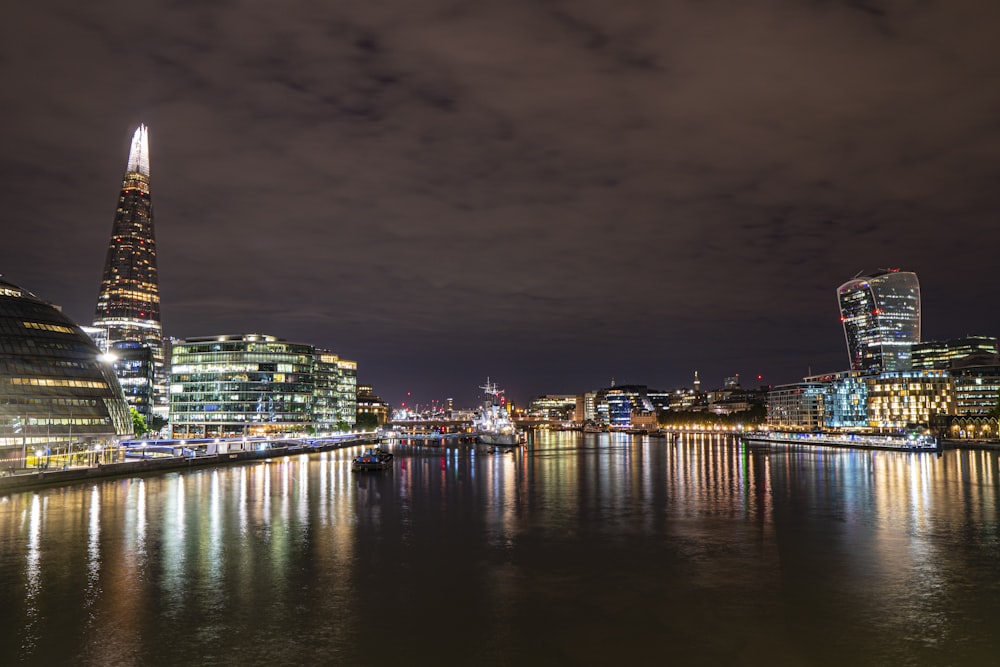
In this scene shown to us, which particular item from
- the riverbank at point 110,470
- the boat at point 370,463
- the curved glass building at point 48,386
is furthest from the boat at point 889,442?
the curved glass building at point 48,386

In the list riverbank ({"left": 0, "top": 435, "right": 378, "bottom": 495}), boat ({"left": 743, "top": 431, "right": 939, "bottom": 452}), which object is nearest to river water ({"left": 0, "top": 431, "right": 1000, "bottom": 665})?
riverbank ({"left": 0, "top": 435, "right": 378, "bottom": 495})

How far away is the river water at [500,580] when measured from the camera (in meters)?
20.7

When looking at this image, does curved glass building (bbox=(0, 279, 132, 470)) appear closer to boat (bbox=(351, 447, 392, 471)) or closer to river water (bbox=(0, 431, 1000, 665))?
river water (bbox=(0, 431, 1000, 665))

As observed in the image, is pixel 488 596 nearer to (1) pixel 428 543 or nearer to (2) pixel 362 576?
(2) pixel 362 576

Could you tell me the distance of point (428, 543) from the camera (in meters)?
38.1

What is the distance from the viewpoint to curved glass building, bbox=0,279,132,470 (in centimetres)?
8244

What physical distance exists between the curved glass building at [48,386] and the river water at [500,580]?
94.3ft

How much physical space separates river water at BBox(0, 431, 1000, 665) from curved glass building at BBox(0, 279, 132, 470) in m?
28.7

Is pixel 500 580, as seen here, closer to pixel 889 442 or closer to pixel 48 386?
pixel 48 386

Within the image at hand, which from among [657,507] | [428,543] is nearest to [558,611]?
[428,543]

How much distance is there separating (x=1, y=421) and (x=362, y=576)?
7136cm

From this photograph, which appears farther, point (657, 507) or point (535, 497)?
point (535, 497)

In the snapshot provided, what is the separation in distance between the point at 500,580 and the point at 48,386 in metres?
81.0

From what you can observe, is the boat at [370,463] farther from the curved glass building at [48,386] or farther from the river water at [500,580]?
the river water at [500,580]
